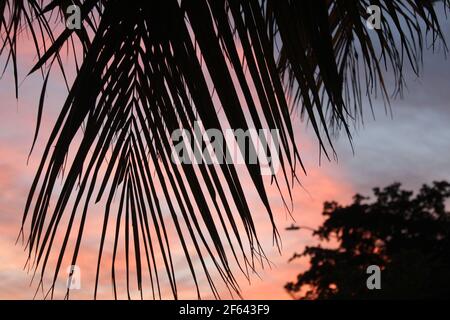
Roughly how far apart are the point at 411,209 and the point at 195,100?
912 inches

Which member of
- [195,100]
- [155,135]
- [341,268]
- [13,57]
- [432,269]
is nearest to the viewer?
[195,100]

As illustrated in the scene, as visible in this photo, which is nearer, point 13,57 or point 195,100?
point 195,100

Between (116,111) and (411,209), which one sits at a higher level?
(411,209)

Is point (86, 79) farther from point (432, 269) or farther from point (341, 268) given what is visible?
point (341, 268)

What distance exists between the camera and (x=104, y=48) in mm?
1387

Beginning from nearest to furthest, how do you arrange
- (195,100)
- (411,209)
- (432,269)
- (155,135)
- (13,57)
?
(195,100) → (155,135) → (13,57) → (432,269) → (411,209)

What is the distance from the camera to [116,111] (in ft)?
4.79

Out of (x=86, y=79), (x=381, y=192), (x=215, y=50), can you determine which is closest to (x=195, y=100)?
(x=215, y=50)

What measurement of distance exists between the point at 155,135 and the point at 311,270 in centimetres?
2161

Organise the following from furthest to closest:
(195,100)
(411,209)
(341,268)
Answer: (411,209), (341,268), (195,100)
